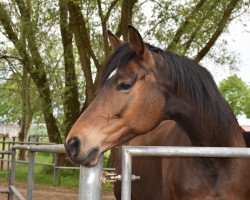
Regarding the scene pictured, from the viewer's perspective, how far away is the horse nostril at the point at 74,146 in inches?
96.0

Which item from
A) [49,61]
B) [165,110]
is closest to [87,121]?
[165,110]

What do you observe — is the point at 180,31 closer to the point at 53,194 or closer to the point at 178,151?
the point at 53,194

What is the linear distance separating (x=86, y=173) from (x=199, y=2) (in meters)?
11.1

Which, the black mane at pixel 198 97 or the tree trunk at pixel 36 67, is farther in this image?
the tree trunk at pixel 36 67

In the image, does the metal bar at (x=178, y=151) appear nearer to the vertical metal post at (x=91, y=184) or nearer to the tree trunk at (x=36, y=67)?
the vertical metal post at (x=91, y=184)

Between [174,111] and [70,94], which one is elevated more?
[70,94]

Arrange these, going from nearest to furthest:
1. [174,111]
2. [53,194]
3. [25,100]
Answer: [174,111]
[53,194]
[25,100]

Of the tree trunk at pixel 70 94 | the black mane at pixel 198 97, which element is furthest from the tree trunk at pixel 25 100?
the black mane at pixel 198 97

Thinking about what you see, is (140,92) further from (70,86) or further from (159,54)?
(70,86)

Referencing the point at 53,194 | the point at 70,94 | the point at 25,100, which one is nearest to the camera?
the point at 53,194

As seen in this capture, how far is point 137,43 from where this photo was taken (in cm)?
289

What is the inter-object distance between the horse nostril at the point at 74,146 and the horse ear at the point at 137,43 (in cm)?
80

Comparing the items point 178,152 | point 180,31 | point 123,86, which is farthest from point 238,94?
point 178,152

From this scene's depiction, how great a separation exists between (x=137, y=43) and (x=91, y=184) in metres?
1.25
